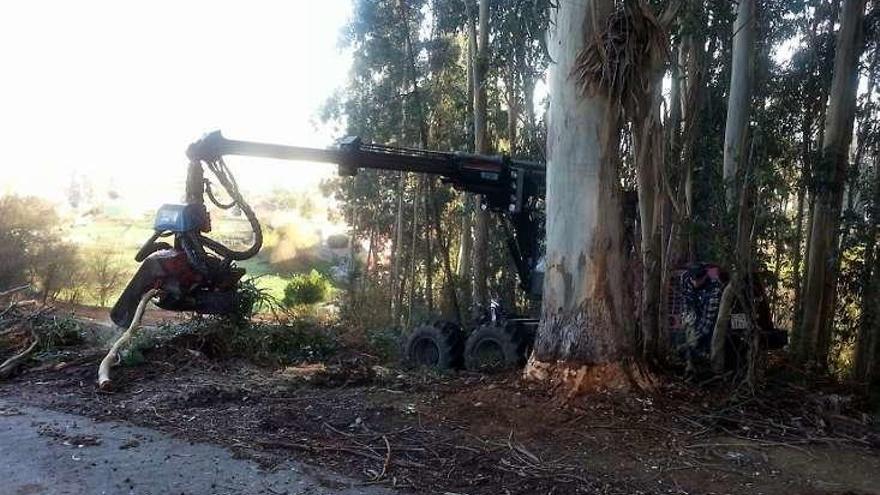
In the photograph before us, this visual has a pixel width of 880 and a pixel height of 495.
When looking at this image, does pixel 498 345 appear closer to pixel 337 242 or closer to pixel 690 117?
pixel 690 117

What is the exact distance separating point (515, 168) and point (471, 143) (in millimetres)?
7061

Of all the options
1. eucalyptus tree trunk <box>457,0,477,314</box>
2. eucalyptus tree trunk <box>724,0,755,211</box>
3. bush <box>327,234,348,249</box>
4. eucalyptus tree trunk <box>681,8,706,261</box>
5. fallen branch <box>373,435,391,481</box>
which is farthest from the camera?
bush <box>327,234,348,249</box>

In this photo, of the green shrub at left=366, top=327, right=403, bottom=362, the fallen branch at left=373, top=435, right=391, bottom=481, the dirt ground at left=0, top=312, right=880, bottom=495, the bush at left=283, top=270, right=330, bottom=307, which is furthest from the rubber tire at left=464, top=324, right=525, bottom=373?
the bush at left=283, top=270, right=330, bottom=307

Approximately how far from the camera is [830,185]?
12859mm

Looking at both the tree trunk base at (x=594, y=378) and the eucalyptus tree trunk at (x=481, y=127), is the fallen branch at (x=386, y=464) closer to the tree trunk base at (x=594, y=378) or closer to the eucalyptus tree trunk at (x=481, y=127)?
the tree trunk base at (x=594, y=378)

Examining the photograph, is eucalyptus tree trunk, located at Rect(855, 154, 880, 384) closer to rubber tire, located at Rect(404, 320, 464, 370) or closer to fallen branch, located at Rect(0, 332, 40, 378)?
rubber tire, located at Rect(404, 320, 464, 370)

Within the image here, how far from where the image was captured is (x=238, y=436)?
→ 6.50 metres

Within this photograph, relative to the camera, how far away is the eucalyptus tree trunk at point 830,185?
1290cm

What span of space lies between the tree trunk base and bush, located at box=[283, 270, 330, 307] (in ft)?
56.6

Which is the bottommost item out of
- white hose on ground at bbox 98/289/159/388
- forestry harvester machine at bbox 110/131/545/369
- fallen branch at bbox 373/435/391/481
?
fallen branch at bbox 373/435/391/481

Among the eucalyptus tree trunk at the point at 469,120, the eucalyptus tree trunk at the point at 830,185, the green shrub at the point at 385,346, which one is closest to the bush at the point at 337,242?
the eucalyptus tree trunk at the point at 469,120

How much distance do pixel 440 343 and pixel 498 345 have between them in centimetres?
114

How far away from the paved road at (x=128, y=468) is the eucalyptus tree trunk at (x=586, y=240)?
320 centimetres

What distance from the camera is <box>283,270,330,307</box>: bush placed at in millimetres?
24562
